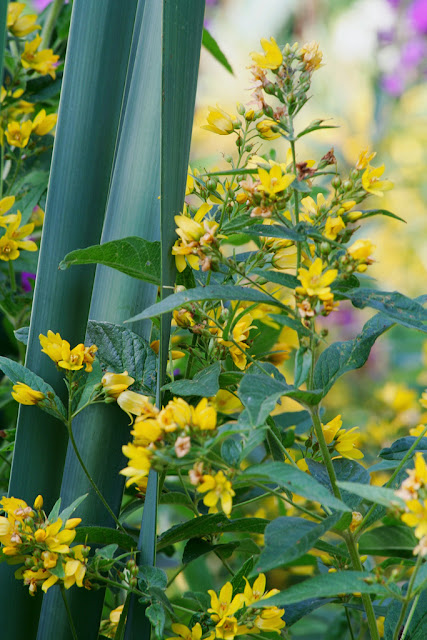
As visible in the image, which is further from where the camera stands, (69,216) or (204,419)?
(69,216)

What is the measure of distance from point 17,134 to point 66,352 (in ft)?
0.91

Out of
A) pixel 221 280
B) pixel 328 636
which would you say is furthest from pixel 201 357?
pixel 328 636

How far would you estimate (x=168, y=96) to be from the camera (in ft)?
1.20

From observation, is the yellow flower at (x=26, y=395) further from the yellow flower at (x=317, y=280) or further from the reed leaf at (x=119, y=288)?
the yellow flower at (x=317, y=280)

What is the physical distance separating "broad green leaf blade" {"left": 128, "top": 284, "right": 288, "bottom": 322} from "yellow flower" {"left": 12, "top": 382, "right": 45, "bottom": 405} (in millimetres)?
108

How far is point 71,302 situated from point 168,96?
6.0 inches

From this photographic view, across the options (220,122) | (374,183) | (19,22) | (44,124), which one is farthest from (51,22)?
(374,183)

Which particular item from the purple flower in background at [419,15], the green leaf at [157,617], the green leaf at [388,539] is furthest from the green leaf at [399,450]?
the purple flower in background at [419,15]

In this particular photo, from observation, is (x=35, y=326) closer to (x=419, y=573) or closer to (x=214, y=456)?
(x=214, y=456)

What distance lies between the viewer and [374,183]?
15.9 inches

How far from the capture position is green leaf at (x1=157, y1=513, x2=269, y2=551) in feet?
1.33

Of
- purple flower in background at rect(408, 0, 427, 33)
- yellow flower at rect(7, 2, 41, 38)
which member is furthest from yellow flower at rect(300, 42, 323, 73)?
purple flower in background at rect(408, 0, 427, 33)

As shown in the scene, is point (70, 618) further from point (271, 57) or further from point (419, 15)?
point (419, 15)

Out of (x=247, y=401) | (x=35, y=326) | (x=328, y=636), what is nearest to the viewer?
(x=247, y=401)
